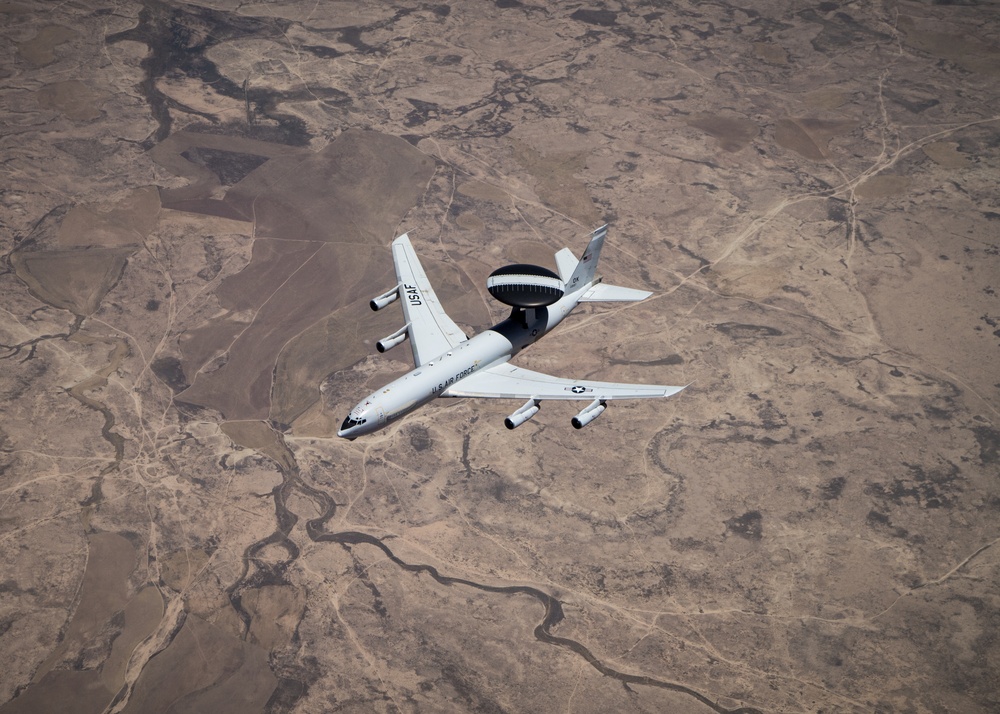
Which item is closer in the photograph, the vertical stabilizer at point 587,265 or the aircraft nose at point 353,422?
the aircraft nose at point 353,422

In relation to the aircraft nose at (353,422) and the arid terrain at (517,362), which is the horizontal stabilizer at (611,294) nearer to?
the arid terrain at (517,362)

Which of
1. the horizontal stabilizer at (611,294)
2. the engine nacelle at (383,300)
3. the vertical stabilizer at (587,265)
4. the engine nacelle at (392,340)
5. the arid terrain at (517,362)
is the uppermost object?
the vertical stabilizer at (587,265)

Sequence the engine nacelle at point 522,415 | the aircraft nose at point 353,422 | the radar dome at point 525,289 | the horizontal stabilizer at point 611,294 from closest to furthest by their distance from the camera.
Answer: the aircraft nose at point 353,422, the engine nacelle at point 522,415, the radar dome at point 525,289, the horizontal stabilizer at point 611,294

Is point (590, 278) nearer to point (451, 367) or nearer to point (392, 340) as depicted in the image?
point (451, 367)

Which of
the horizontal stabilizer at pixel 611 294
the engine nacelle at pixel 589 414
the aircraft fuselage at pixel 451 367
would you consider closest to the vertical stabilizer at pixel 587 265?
the aircraft fuselage at pixel 451 367

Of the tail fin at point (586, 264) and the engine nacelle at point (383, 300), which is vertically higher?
the tail fin at point (586, 264)

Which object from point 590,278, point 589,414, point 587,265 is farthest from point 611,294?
point 589,414

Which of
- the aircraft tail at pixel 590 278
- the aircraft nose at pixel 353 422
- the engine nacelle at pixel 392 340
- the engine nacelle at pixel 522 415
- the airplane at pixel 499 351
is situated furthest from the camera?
the aircraft tail at pixel 590 278

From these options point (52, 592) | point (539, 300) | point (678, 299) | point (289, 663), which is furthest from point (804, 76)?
point (52, 592)
